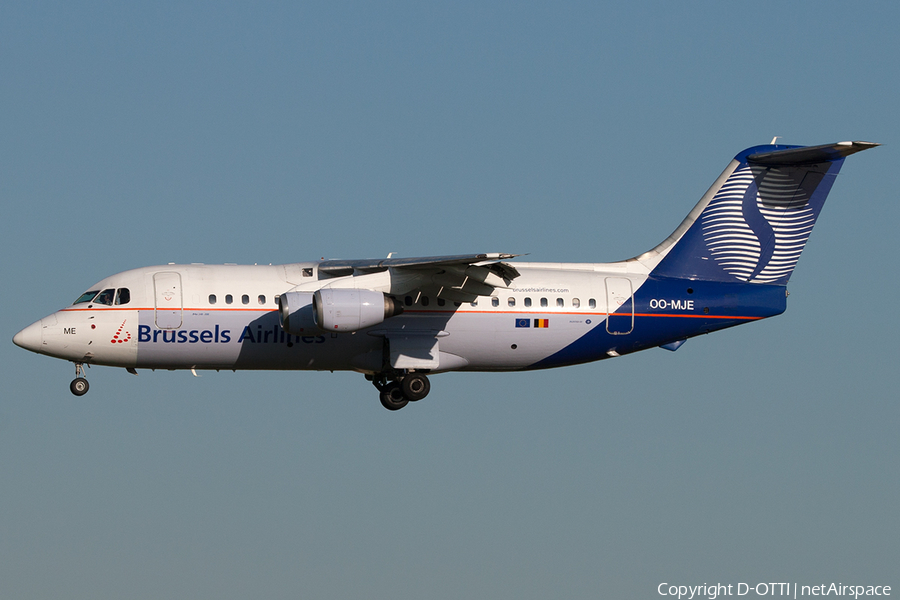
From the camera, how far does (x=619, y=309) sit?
81.3ft

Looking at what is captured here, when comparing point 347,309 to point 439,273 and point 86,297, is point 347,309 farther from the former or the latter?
point 86,297

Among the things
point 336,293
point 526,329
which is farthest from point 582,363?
point 336,293

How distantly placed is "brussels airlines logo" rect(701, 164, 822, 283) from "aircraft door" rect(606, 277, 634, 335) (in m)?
2.17

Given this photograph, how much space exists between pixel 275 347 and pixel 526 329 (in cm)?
457

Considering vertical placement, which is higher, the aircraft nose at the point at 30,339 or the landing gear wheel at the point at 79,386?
the aircraft nose at the point at 30,339

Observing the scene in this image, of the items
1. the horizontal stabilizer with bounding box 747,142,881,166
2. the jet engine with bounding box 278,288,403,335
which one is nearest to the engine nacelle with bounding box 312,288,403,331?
the jet engine with bounding box 278,288,403,335

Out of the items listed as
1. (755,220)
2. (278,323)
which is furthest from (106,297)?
(755,220)

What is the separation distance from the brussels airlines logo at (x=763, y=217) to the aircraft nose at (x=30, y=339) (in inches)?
492

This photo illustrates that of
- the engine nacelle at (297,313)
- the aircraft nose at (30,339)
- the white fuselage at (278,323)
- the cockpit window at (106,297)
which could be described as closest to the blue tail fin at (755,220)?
the white fuselage at (278,323)

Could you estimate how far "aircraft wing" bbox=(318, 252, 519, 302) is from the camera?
2281 centimetres

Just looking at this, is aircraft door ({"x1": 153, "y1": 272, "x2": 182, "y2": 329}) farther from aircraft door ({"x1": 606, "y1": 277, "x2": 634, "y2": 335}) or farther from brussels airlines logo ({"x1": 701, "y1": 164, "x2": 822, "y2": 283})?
brussels airlines logo ({"x1": 701, "y1": 164, "x2": 822, "y2": 283})

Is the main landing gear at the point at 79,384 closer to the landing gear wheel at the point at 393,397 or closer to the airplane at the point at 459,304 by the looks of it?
the airplane at the point at 459,304

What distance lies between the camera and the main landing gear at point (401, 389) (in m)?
24.4

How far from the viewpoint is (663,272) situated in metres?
25.5
